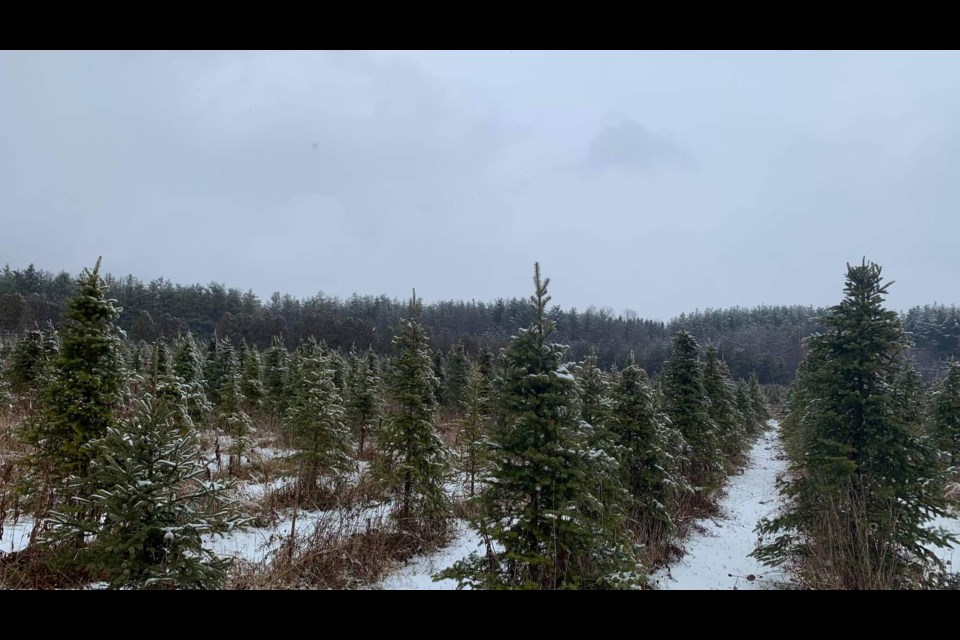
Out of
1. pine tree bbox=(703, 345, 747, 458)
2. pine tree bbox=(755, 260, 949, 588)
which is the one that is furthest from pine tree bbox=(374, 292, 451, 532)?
pine tree bbox=(703, 345, 747, 458)

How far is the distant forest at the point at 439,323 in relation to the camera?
64.6m

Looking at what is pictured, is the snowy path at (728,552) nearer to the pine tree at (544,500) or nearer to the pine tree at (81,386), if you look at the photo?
Answer: the pine tree at (544,500)

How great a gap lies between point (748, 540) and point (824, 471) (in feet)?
19.8

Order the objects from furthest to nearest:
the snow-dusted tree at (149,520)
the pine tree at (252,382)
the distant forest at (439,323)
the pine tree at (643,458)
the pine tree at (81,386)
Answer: the distant forest at (439,323) → the pine tree at (252,382) → the pine tree at (643,458) → the pine tree at (81,386) → the snow-dusted tree at (149,520)

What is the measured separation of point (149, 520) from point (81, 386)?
438cm

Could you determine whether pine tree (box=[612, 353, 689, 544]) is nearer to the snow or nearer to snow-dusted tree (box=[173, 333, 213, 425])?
the snow

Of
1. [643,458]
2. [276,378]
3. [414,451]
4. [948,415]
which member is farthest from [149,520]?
[948,415]

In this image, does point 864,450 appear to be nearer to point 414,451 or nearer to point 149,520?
point 414,451

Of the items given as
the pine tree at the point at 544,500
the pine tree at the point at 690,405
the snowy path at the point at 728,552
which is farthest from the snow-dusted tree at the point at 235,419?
the pine tree at the point at 690,405

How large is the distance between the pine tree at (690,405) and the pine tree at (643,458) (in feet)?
14.1

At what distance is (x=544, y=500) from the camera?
6184 millimetres
